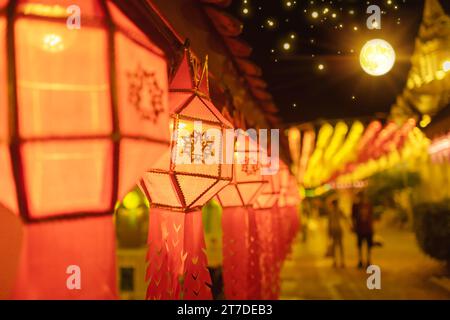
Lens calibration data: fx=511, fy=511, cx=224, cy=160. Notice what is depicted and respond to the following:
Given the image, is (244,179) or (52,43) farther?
(244,179)

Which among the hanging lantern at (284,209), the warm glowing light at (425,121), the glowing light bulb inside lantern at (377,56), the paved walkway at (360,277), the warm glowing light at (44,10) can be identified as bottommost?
the paved walkway at (360,277)

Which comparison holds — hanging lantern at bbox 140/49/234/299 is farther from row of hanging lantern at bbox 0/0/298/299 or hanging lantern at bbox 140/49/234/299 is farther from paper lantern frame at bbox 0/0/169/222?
paper lantern frame at bbox 0/0/169/222

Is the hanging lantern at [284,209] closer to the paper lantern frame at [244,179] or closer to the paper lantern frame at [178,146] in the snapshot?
the paper lantern frame at [244,179]

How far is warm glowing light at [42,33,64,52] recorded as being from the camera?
221cm

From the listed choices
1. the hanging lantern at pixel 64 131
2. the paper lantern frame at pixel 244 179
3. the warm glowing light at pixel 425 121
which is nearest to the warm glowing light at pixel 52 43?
the hanging lantern at pixel 64 131

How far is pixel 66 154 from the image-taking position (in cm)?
219

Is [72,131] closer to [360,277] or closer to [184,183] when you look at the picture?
[184,183]

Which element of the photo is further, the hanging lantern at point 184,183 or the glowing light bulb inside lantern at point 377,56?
the glowing light bulb inside lantern at point 377,56

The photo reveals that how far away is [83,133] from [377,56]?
21.1 ft

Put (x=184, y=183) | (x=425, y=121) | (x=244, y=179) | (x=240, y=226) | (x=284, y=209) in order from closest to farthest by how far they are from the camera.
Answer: (x=184, y=183), (x=244, y=179), (x=240, y=226), (x=284, y=209), (x=425, y=121)

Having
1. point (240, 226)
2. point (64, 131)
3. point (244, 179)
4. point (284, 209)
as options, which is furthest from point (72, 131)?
point (284, 209)

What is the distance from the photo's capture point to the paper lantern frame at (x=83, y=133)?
2090 millimetres

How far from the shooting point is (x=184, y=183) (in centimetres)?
366

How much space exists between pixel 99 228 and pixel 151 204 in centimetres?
155
